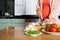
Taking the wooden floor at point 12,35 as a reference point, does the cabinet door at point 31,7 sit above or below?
above

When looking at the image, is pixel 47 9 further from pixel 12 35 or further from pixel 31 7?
pixel 12 35

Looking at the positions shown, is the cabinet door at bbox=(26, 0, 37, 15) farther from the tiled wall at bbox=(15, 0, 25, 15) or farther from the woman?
the woman

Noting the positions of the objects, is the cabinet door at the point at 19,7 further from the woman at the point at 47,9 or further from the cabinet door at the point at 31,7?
the woman at the point at 47,9

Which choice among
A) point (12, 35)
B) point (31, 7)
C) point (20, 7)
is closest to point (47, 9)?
point (31, 7)

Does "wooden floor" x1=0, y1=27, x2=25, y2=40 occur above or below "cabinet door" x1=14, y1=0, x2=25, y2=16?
below

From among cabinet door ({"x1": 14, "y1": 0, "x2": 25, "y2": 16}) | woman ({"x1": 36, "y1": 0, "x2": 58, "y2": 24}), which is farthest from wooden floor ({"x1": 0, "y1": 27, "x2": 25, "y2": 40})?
cabinet door ({"x1": 14, "y1": 0, "x2": 25, "y2": 16})

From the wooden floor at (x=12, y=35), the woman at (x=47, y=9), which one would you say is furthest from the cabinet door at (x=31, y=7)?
the wooden floor at (x=12, y=35)

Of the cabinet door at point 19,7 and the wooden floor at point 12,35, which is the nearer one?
the wooden floor at point 12,35

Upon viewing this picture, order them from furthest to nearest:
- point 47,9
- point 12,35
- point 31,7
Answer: point 31,7
point 47,9
point 12,35

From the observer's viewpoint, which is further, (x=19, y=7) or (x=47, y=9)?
(x=19, y=7)

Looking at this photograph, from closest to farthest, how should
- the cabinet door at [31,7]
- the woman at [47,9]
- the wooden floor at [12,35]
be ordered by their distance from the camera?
the wooden floor at [12,35] → the woman at [47,9] → the cabinet door at [31,7]

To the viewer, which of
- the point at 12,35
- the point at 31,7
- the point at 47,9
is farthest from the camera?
the point at 31,7

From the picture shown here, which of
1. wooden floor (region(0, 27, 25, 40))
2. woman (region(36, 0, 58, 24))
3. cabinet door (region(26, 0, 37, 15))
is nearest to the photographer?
wooden floor (region(0, 27, 25, 40))

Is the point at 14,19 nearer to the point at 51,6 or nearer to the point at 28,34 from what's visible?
the point at 51,6
